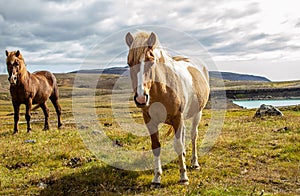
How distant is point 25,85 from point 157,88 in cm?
1180

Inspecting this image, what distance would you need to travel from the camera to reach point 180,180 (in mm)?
8617

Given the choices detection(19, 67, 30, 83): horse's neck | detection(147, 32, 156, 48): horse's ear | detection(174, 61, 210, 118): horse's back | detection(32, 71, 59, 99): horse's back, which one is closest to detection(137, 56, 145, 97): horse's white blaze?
detection(147, 32, 156, 48): horse's ear

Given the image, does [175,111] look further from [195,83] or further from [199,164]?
[199,164]

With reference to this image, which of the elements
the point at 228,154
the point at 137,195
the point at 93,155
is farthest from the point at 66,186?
the point at 228,154

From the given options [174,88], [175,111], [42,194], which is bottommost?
[42,194]

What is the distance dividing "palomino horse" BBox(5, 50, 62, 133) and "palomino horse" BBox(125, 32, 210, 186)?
10339mm

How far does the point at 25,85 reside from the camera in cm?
1692

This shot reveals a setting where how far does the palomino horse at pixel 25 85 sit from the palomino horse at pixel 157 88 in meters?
10.3

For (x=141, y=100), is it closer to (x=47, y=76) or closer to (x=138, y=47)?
(x=138, y=47)

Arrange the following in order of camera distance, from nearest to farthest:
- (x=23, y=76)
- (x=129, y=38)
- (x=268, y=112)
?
(x=129, y=38) → (x=23, y=76) → (x=268, y=112)

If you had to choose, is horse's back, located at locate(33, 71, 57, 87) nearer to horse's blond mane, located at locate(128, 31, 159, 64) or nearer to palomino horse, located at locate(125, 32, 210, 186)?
palomino horse, located at locate(125, 32, 210, 186)

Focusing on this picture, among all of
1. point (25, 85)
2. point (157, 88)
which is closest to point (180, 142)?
point (157, 88)

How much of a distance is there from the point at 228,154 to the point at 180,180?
4.08 metres

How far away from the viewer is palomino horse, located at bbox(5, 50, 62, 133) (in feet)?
51.8
